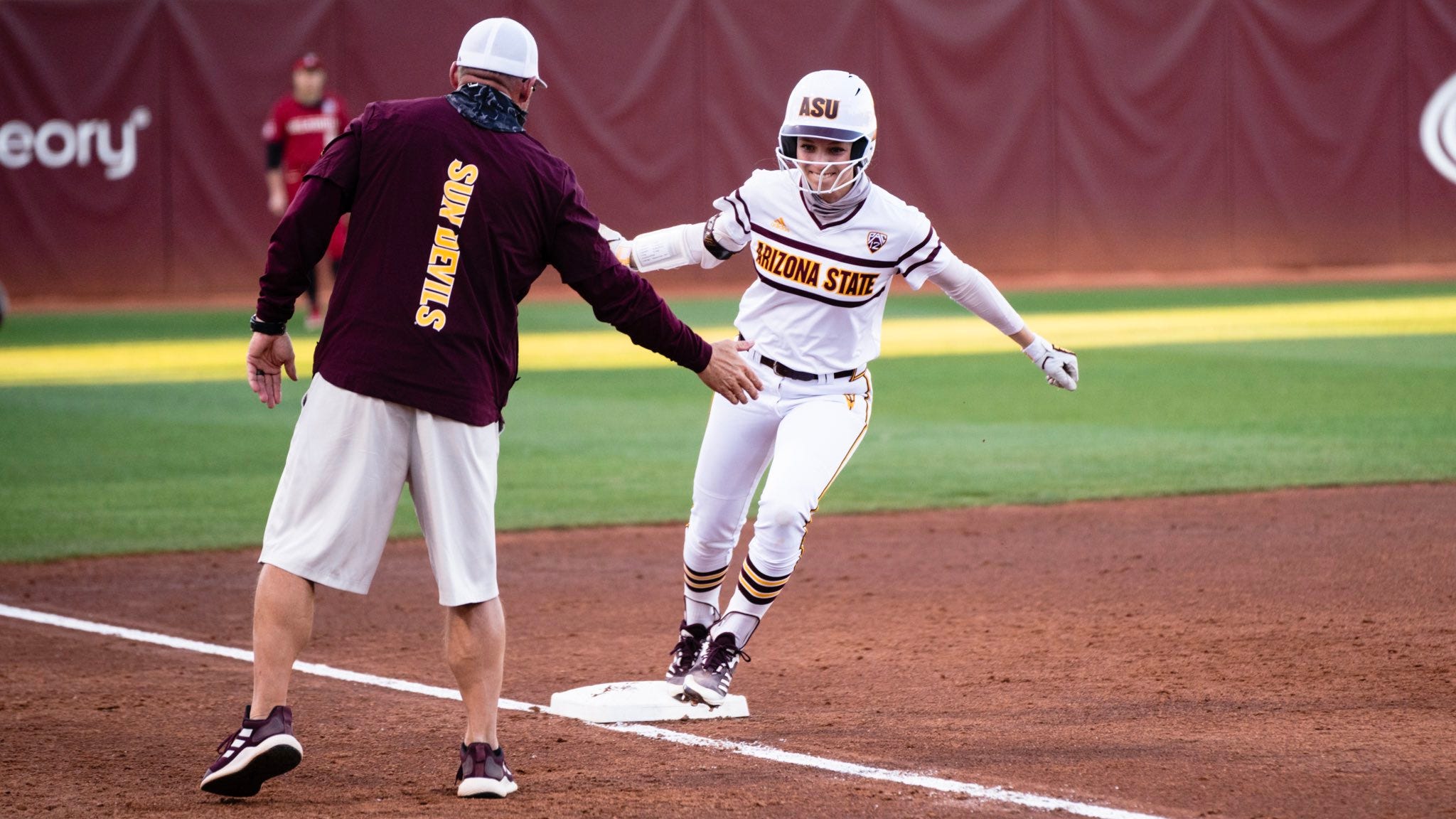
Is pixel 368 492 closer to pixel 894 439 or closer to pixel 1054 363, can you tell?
pixel 1054 363

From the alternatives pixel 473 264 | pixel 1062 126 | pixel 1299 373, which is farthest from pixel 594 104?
pixel 473 264

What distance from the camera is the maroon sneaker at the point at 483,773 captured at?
483 cm

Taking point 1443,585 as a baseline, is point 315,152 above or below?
above

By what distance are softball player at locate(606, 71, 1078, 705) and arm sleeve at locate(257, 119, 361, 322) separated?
1535 millimetres

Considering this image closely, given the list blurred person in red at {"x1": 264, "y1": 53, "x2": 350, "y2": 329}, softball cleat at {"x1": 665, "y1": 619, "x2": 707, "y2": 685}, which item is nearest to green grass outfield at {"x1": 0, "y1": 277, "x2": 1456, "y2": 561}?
softball cleat at {"x1": 665, "y1": 619, "x2": 707, "y2": 685}

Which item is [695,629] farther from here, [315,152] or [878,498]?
[315,152]

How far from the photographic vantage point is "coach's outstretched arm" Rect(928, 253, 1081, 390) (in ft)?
20.1

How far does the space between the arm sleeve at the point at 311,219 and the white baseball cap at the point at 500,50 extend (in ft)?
1.29

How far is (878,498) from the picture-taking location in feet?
34.8

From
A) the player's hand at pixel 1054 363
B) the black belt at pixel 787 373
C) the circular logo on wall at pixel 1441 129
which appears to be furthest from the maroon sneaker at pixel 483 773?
the circular logo on wall at pixel 1441 129

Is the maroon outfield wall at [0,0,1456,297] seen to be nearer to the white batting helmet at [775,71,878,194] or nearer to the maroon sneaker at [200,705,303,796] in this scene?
the white batting helmet at [775,71,878,194]

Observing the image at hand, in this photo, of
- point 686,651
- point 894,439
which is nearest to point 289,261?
point 686,651

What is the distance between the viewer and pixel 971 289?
6.15m

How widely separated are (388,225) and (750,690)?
2521mm
